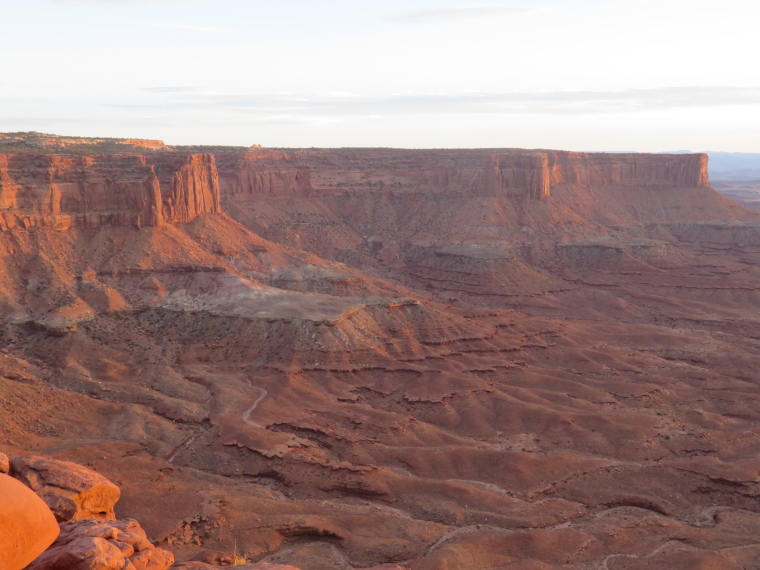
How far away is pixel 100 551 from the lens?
1756cm

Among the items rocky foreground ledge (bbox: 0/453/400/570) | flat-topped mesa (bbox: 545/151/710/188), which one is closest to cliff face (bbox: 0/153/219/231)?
rocky foreground ledge (bbox: 0/453/400/570)

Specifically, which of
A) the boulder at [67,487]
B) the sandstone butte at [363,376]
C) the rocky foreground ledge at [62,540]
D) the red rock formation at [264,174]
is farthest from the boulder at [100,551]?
the red rock formation at [264,174]

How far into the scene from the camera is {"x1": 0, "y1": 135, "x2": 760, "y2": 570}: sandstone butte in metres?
35.1

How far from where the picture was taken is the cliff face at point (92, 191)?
6644 centimetres

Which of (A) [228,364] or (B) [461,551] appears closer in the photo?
(B) [461,551]

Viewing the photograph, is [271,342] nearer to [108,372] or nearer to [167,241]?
[108,372]

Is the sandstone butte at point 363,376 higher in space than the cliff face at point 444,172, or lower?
lower

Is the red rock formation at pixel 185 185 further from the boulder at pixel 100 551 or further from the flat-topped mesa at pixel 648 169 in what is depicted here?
the flat-topped mesa at pixel 648 169

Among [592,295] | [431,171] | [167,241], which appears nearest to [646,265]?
[592,295]

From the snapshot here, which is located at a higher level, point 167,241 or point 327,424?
point 167,241

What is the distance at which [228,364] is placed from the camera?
59.5m

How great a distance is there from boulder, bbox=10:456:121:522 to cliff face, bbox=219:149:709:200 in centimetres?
8462

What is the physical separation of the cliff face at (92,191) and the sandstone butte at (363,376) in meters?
0.20

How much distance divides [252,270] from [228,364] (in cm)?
1865
